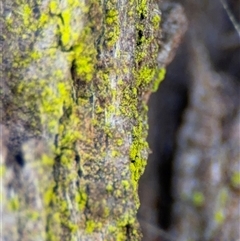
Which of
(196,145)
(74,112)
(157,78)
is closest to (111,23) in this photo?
(74,112)

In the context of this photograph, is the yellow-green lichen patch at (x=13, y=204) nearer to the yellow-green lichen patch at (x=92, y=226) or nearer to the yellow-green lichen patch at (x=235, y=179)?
the yellow-green lichen patch at (x=92, y=226)

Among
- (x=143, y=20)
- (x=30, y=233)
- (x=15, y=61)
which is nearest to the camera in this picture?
(x=30, y=233)

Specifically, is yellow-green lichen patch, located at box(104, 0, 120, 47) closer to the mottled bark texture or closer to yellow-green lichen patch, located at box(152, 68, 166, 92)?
the mottled bark texture

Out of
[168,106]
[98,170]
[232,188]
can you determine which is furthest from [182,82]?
[98,170]

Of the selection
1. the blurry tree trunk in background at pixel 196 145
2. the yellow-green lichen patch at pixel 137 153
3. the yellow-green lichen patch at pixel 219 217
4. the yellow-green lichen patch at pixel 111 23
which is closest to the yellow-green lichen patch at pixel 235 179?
the blurry tree trunk in background at pixel 196 145

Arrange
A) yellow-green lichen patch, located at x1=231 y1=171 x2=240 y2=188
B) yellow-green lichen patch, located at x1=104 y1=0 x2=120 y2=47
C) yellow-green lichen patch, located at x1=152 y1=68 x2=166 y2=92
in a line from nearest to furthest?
yellow-green lichen patch, located at x1=104 y1=0 x2=120 y2=47, yellow-green lichen patch, located at x1=152 y1=68 x2=166 y2=92, yellow-green lichen patch, located at x1=231 y1=171 x2=240 y2=188

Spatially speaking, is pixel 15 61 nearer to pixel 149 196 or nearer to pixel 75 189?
pixel 75 189

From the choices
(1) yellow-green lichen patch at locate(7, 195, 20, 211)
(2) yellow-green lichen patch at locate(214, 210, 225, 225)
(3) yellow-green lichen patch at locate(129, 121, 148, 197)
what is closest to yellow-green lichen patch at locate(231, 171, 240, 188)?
(2) yellow-green lichen patch at locate(214, 210, 225, 225)
